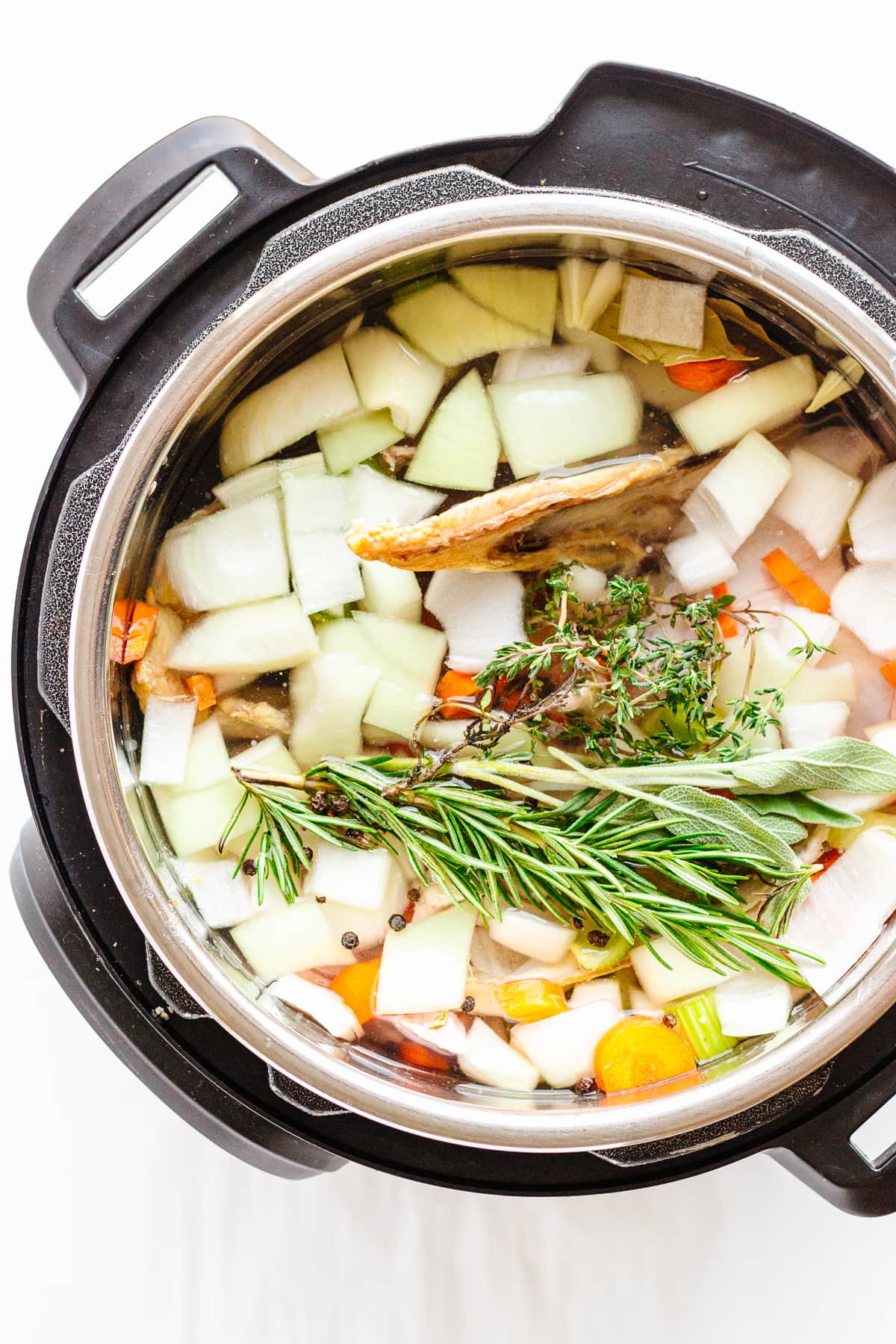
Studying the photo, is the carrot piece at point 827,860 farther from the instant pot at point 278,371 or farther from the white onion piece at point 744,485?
the white onion piece at point 744,485

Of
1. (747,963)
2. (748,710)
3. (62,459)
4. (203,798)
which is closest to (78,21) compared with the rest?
(62,459)

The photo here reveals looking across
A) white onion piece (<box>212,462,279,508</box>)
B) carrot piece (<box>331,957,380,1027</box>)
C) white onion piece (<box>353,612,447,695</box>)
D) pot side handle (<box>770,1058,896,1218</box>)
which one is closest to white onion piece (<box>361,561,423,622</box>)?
white onion piece (<box>353,612,447,695</box>)

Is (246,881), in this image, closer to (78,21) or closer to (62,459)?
(62,459)

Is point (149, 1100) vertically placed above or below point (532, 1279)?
above

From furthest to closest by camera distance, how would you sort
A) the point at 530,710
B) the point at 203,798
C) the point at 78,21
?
the point at 78,21, the point at 203,798, the point at 530,710

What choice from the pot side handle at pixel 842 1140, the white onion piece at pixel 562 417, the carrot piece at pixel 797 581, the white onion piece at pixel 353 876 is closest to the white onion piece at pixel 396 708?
the white onion piece at pixel 353 876

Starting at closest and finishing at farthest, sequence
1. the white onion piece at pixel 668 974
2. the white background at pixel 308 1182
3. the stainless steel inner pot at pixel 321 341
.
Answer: the stainless steel inner pot at pixel 321 341, the white onion piece at pixel 668 974, the white background at pixel 308 1182
